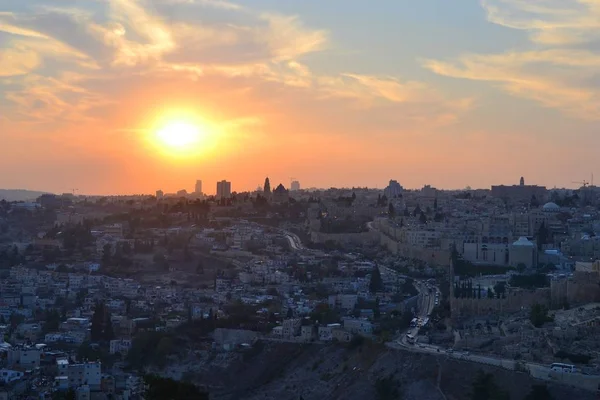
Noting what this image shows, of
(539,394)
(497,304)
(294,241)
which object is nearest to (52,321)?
(497,304)

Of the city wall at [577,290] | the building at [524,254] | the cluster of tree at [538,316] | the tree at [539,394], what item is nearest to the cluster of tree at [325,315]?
the city wall at [577,290]

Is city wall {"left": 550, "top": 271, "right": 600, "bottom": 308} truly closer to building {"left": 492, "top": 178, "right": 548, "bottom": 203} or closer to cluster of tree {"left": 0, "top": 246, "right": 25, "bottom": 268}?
cluster of tree {"left": 0, "top": 246, "right": 25, "bottom": 268}

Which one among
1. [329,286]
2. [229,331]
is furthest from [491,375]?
[329,286]

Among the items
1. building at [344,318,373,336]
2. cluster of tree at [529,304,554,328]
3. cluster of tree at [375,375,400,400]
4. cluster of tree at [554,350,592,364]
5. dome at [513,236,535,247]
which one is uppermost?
dome at [513,236,535,247]

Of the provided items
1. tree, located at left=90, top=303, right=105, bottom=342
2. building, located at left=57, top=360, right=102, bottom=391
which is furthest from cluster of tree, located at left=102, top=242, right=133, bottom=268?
building, located at left=57, top=360, right=102, bottom=391

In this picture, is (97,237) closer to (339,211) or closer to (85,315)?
(339,211)

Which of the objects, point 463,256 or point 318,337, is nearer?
point 318,337

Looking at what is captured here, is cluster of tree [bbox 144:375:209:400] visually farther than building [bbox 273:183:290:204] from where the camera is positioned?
No
